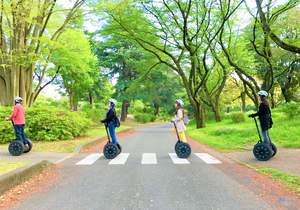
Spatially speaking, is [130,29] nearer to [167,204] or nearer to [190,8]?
[190,8]

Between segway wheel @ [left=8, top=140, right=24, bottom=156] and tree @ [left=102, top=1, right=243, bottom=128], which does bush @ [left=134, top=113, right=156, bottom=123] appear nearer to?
tree @ [left=102, top=1, right=243, bottom=128]

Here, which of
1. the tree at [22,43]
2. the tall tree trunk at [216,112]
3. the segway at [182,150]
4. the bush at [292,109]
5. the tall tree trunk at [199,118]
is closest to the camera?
the segway at [182,150]

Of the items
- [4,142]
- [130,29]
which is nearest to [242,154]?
[4,142]

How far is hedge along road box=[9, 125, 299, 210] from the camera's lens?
21.3ft

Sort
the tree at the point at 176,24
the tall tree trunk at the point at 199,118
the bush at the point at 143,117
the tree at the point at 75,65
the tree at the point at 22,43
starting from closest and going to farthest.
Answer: the tree at the point at 22,43
the tree at the point at 176,24
the tall tree trunk at the point at 199,118
the tree at the point at 75,65
the bush at the point at 143,117

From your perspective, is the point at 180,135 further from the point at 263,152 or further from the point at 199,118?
the point at 199,118

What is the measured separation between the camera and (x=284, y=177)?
348 inches

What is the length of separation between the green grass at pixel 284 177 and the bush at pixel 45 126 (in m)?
11.0

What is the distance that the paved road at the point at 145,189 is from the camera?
6.44 meters

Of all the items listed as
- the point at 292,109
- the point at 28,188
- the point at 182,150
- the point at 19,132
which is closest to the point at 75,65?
the point at 292,109

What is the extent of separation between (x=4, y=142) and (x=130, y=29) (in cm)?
1669

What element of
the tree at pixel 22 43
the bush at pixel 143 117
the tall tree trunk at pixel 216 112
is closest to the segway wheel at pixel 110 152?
the tree at pixel 22 43

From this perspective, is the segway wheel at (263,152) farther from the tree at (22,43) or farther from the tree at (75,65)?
the tree at (75,65)

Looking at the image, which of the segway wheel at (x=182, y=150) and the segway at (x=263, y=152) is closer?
the segway at (x=263, y=152)
